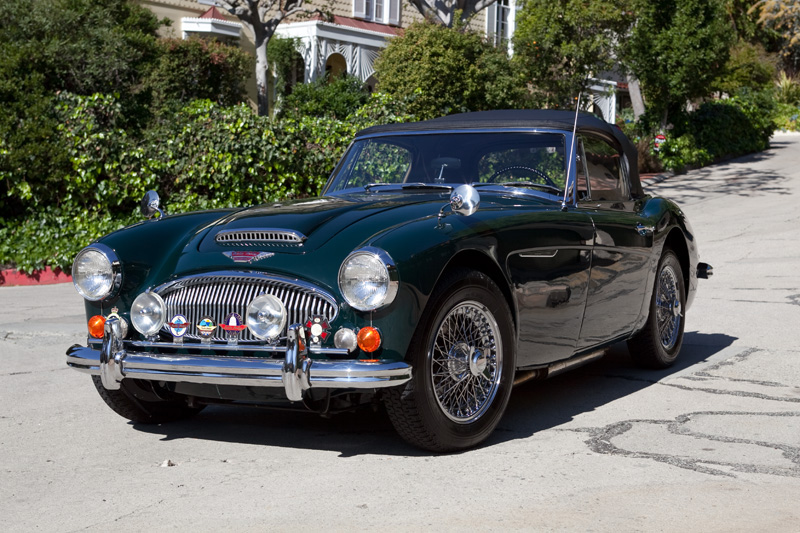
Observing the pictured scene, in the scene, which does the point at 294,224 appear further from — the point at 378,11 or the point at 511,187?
the point at 378,11

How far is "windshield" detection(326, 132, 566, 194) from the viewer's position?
217 inches

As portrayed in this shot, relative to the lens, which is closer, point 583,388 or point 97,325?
point 97,325

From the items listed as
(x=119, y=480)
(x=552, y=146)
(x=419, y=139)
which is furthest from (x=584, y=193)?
(x=119, y=480)

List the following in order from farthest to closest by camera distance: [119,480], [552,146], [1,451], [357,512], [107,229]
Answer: [107,229]
[552,146]
[1,451]
[119,480]
[357,512]

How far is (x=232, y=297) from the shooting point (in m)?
4.30

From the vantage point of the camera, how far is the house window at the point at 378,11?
28.7 metres

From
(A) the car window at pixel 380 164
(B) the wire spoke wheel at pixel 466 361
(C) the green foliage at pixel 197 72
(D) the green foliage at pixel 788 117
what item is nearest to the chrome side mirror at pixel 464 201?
(B) the wire spoke wheel at pixel 466 361

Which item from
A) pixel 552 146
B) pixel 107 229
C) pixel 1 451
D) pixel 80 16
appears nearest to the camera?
pixel 1 451

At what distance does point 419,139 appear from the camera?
5.81 meters

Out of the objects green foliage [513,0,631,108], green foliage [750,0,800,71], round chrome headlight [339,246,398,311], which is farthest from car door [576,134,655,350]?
green foliage [750,0,800,71]

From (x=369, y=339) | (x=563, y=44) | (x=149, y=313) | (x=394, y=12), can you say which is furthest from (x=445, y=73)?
(x=369, y=339)

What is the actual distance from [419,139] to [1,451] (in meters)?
2.75

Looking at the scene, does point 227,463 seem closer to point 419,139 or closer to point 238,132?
point 419,139

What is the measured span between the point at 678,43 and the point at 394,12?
9.78 m
